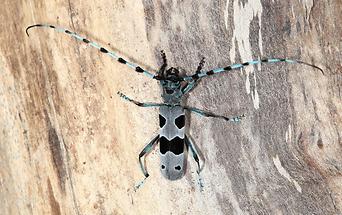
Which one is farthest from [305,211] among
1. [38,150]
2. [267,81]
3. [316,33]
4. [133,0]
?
[38,150]

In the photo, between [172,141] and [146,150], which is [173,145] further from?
[146,150]

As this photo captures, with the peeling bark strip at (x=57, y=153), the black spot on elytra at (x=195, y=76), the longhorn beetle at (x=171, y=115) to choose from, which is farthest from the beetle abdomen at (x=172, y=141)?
the peeling bark strip at (x=57, y=153)

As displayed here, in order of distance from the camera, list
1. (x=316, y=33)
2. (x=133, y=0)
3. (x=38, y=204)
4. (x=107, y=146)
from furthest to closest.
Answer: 1. (x=38, y=204)
2. (x=107, y=146)
3. (x=133, y=0)
4. (x=316, y=33)

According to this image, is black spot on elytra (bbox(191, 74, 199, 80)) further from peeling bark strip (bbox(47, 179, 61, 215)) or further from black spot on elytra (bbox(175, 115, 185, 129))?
peeling bark strip (bbox(47, 179, 61, 215))

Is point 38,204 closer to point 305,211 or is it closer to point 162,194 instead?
point 162,194

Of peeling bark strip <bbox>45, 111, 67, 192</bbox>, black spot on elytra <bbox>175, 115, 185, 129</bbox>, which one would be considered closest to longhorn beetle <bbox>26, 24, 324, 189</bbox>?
black spot on elytra <bbox>175, 115, 185, 129</bbox>

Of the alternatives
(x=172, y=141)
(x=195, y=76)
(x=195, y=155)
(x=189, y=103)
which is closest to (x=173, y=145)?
(x=172, y=141)
